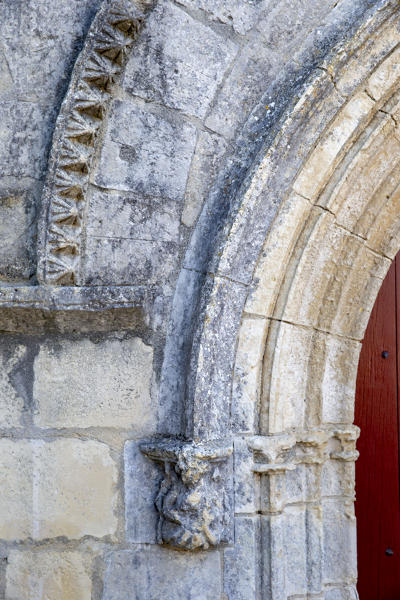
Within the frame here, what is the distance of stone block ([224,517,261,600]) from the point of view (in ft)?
6.20

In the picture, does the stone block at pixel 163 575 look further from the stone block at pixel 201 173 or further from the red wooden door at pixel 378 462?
the stone block at pixel 201 173

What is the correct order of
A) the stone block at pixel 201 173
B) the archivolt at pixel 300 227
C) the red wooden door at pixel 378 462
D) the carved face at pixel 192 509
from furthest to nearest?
the red wooden door at pixel 378 462
the stone block at pixel 201 173
the archivolt at pixel 300 227
the carved face at pixel 192 509

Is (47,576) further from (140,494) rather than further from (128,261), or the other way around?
(128,261)

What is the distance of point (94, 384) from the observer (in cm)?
195

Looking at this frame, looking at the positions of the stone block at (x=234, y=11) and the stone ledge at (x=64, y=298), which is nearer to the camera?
the stone ledge at (x=64, y=298)

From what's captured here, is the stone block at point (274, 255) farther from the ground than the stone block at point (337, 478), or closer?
farther from the ground

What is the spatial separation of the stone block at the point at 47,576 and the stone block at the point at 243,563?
1.41 ft

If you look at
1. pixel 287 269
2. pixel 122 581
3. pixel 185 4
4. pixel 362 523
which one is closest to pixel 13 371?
pixel 122 581

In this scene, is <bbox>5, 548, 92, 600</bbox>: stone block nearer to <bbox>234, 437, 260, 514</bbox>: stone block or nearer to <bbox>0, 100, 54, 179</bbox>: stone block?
<bbox>234, 437, 260, 514</bbox>: stone block

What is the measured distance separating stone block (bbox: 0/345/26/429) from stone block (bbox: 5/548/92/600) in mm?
410

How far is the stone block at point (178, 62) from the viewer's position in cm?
202

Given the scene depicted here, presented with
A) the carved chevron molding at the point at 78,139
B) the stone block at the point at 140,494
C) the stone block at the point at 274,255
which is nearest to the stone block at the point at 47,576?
the stone block at the point at 140,494

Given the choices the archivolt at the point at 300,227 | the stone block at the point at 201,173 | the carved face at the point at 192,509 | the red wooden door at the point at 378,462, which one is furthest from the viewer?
the red wooden door at the point at 378,462

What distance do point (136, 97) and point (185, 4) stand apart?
36cm
